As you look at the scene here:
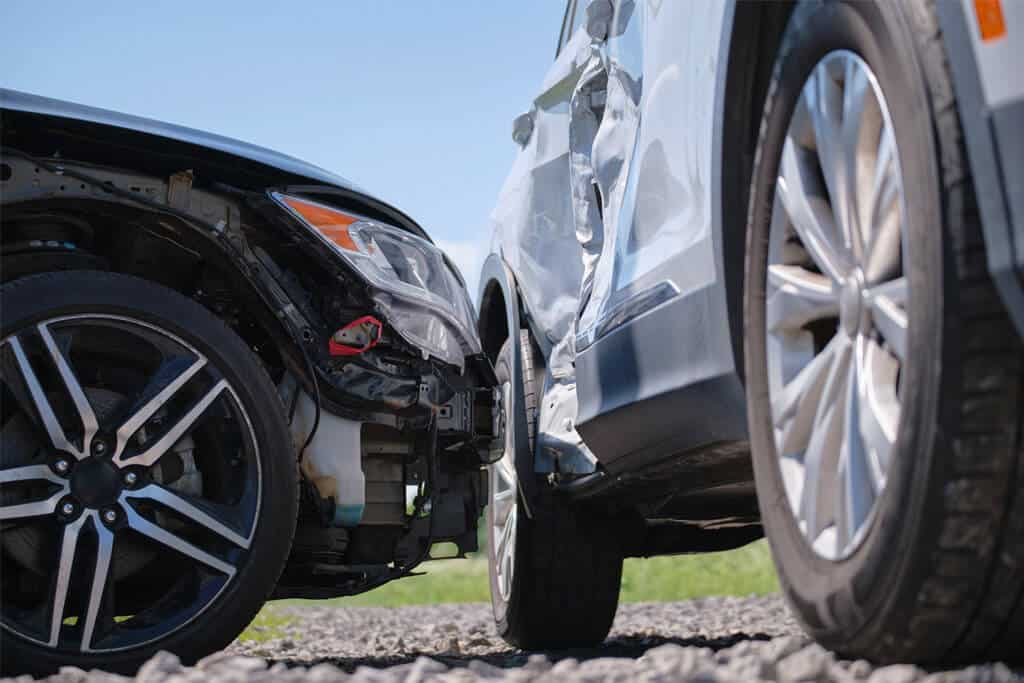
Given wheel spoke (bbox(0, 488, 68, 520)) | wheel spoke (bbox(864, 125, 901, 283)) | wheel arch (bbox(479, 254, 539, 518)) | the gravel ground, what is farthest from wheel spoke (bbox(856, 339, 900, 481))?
wheel arch (bbox(479, 254, 539, 518))

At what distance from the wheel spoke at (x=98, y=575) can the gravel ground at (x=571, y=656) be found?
25 cm

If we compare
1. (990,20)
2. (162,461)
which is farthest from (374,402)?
(990,20)

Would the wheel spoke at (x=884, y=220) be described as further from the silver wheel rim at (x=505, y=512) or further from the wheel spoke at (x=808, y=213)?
the silver wheel rim at (x=505, y=512)

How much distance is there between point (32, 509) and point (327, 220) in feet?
3.41

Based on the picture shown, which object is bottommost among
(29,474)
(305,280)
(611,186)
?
(29,474)

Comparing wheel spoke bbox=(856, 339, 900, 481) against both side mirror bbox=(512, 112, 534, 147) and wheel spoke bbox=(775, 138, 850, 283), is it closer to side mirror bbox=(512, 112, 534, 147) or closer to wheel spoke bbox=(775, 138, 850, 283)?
wheel spoke bbox=(775, 138, 850, 283)

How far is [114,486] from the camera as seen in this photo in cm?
276

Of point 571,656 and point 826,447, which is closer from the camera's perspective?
point 826,447

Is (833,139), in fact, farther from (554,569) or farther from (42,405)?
(554,569)

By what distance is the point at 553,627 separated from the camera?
4.38 m

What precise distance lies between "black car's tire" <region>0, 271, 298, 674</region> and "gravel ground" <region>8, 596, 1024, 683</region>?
0.84 ft

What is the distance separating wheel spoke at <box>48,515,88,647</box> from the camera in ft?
8.79

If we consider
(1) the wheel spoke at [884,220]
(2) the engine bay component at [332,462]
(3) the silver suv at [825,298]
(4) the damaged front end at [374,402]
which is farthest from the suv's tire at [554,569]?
(1) the wheel spoke at [884,220]

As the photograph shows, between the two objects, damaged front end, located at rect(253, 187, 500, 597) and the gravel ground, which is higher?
damaged front end, located at rect(253, 187, 500, 597)
